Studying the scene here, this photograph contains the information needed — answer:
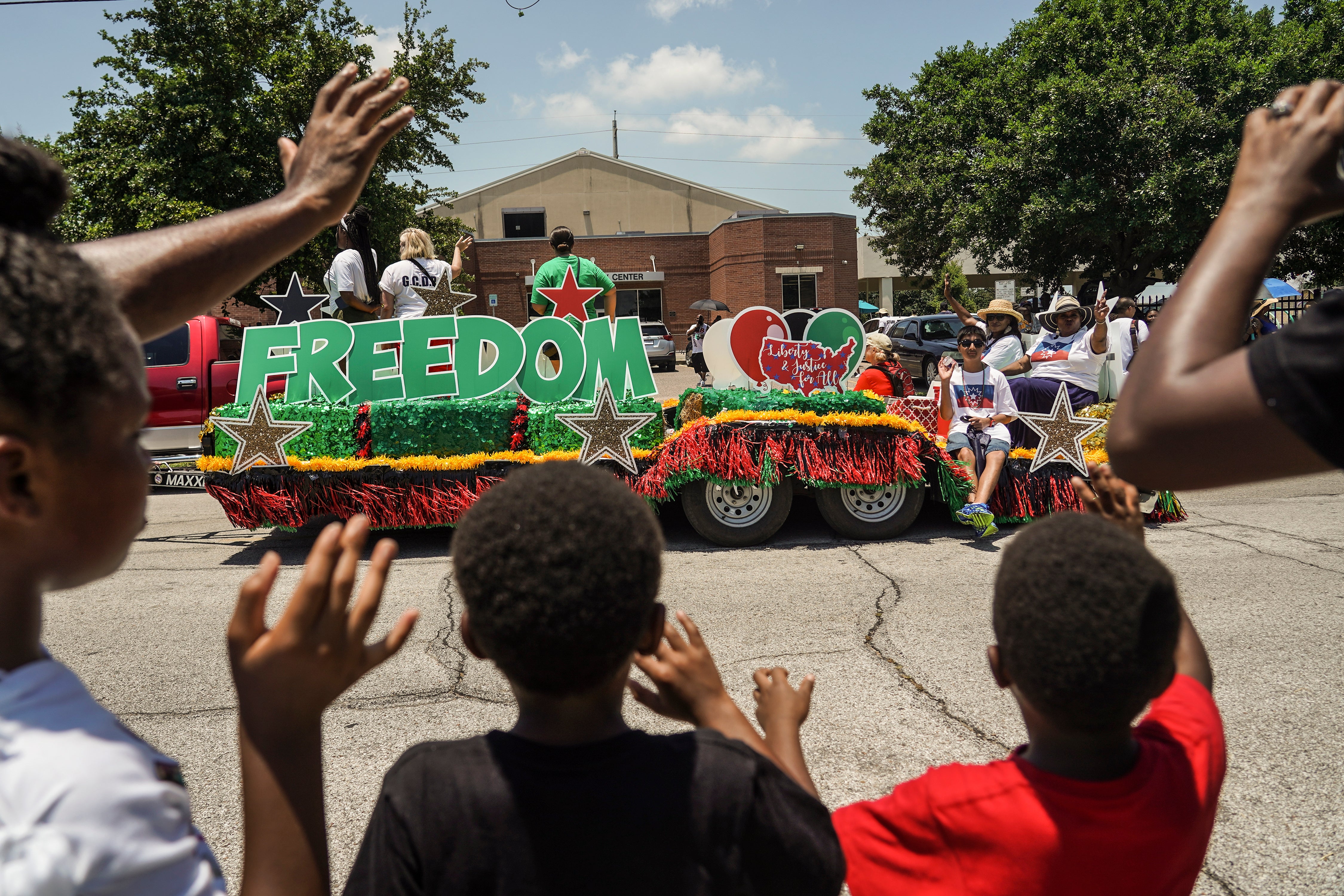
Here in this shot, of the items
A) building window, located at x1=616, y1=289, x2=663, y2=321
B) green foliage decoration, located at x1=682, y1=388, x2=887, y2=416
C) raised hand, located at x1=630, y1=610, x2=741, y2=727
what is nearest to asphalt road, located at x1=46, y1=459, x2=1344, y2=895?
green foliage decoration, located at x1=682, y1=388, x2=887, y2=416

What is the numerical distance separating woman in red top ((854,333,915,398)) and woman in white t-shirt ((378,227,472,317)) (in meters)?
3.65

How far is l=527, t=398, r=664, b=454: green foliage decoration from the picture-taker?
255 inches

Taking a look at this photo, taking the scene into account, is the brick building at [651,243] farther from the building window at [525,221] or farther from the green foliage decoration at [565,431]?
the green foliage decoration at [565,431]

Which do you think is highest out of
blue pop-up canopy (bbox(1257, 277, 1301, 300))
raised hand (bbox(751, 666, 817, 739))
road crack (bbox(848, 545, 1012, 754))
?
blue pop-up canopy (bbox(1257, 277, 1301, 300))

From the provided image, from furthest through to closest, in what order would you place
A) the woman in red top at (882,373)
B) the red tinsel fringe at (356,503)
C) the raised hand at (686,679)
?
the woman in red top at (882,373)
the red tinsel fringe at (356,503)
the raised hand at (686,679)

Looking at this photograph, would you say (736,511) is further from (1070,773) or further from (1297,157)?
(1297,157)

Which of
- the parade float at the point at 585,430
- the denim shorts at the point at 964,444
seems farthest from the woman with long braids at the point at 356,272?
the denim shorts at the point at 964,444

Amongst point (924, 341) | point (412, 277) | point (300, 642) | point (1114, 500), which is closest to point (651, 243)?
point (924, 341)

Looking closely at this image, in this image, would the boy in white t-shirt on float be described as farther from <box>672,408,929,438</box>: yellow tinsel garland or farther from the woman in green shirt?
the woman in green shirt

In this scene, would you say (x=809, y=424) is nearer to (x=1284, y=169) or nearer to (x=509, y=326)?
(x=509, y=326)

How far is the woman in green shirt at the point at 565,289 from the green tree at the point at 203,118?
466 inches

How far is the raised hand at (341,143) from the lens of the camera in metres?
1.34

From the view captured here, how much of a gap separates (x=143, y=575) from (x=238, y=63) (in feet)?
60.1

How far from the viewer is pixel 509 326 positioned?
22.6 feet
